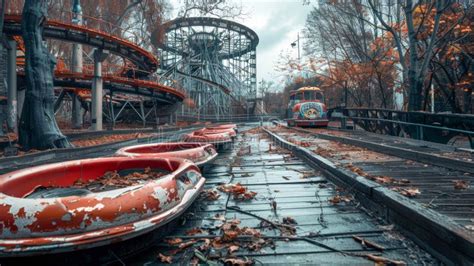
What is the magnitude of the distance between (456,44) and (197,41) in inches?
1745

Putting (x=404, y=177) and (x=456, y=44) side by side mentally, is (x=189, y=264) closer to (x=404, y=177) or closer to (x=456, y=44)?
(x=404, y=177)

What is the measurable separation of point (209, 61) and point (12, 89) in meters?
38.3

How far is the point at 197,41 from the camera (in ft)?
171

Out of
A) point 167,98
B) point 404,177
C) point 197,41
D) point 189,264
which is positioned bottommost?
point 189,264

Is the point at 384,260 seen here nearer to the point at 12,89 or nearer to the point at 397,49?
the point at 397,49

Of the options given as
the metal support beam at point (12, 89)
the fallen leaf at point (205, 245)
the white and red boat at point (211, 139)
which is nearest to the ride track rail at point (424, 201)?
the fallen leaf at point (205, 245)

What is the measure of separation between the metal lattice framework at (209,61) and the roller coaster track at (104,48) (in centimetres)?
1371

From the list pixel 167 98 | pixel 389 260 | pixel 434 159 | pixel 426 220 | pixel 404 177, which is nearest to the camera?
pixel 389 260

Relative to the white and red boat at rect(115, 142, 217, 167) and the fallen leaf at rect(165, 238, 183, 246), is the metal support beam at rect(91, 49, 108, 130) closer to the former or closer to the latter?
the white and red boat at rect(115, 142, 217, 167)

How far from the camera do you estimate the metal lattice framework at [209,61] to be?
47988 mm

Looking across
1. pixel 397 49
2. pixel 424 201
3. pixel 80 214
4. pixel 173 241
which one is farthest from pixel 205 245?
pixel 397 49

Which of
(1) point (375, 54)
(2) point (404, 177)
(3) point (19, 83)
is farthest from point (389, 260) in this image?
(3) point (19, 83)

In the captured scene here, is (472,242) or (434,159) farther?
(434,159)

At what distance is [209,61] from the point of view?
178 feet
